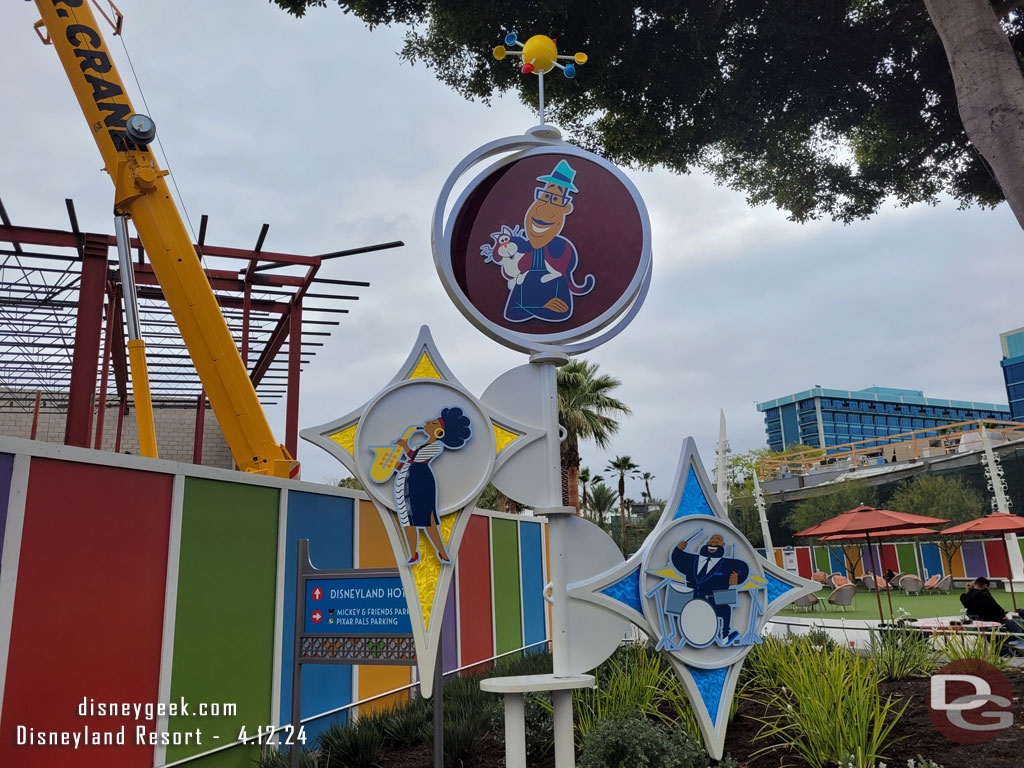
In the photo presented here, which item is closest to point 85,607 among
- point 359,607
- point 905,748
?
point 359,607

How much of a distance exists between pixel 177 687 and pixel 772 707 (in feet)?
14.9

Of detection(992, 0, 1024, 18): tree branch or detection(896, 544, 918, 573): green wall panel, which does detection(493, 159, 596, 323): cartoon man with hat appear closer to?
detection(992, 0, 1024, 18): tree branch

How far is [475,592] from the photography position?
33.6 feet

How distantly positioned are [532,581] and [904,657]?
663cm

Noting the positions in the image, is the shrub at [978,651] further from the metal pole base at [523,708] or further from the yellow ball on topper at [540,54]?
the yellow ball on topper at [540,54]

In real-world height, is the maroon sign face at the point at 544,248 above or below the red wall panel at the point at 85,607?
above

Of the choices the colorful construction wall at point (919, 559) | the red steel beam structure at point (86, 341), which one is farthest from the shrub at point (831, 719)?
the colorful construction wall at point (919, 559)

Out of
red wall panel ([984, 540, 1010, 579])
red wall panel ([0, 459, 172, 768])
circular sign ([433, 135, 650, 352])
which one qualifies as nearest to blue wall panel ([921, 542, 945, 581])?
red wall panel ([984, 540, 1010, 579])

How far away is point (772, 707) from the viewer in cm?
582

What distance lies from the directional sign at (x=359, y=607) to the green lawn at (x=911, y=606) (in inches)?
625

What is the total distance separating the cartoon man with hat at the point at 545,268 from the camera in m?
4.49

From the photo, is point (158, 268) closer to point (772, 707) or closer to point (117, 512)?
point (117, 512)

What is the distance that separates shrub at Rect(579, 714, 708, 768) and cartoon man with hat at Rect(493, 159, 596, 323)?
2.57 m

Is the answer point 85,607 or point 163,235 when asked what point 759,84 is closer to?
point 163,235
